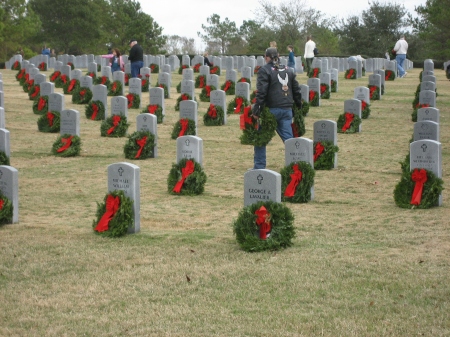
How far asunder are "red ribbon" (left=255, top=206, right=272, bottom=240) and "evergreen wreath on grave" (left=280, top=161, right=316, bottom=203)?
2.92 m

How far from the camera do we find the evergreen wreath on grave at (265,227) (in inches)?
359

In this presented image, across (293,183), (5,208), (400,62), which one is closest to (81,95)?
(293,183)

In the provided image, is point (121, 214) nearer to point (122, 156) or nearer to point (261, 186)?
point (261, 186)

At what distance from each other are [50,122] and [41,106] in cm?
348

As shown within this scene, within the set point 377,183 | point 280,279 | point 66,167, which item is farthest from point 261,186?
point 66,167

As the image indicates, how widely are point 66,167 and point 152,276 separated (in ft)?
27.1

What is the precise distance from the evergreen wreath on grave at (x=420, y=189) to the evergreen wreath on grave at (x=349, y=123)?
346 inches

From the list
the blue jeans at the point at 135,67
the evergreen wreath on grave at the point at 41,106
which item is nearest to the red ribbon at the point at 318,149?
the evergreen wreath on grave at the point at 41,106

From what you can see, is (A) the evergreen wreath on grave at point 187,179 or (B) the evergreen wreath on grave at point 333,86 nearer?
(A) the evergreen wreath on grave at point 187,179

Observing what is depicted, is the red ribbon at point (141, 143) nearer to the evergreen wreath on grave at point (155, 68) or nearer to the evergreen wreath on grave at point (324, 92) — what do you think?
the evergreen wreath on grave at point (324, 92)

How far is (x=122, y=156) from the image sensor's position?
17156 mm

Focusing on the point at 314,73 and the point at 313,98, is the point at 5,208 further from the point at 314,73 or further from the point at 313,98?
the point at 314,73

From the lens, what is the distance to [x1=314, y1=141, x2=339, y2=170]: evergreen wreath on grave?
14930 mm

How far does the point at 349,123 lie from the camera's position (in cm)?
2016
